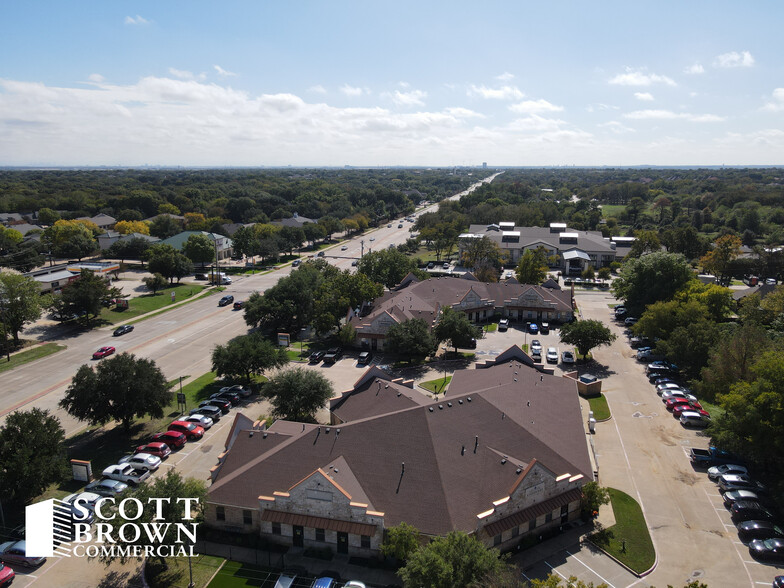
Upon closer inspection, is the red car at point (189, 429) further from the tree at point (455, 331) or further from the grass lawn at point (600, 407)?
the grass lawn at point (600, 407)

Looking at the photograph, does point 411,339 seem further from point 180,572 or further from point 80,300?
point 80,300

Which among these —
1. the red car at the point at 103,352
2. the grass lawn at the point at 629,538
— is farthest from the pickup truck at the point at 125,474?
the grass lawn at the point at 629,538

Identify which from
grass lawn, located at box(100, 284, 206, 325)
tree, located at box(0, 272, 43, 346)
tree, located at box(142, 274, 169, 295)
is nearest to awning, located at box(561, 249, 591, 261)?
grass lawn, located at box(100, 284, 206, 325)

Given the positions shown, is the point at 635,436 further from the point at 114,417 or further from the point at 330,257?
the point at 330,257

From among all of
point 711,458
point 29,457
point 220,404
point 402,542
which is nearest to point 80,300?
point 220,404

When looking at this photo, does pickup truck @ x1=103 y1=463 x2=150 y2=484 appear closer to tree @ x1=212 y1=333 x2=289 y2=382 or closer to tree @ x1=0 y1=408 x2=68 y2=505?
tree @ x1=0 y1=408 x2=68 y2=505
